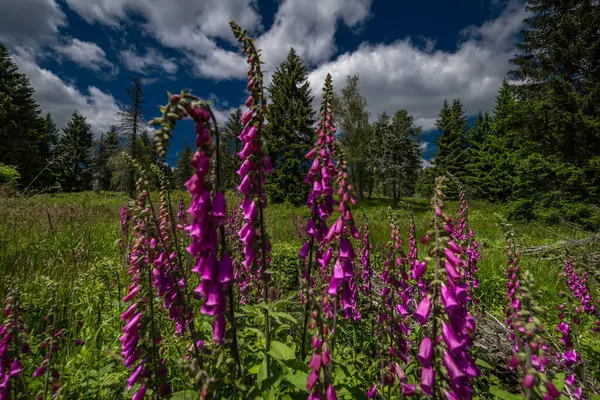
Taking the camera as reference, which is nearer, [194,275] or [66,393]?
[66,393]

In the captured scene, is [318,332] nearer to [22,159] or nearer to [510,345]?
[510,345]

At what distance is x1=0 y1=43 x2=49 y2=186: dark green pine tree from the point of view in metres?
29.9

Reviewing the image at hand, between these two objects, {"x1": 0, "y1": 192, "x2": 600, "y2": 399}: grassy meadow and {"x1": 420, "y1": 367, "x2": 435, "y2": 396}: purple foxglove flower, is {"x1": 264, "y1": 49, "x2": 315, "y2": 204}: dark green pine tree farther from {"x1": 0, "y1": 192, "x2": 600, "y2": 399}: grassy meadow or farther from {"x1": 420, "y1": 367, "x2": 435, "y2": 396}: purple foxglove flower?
{"x1": 420, "y1": 367, "x2": 435, "y2": 396}: purple foxglove flower

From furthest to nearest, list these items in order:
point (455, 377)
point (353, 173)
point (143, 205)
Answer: point (353, 173)
point (143, 205)
point (455, 377)

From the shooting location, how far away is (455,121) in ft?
127

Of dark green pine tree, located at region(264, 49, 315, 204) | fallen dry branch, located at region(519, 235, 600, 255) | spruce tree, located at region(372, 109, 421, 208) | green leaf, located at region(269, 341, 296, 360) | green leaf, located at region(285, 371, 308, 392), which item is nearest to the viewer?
green leaf, located at region(285, 371, 308, 392)

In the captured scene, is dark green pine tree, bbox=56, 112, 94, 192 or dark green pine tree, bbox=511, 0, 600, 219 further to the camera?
dark green pine tree, bbox=56, 112, 94, 192

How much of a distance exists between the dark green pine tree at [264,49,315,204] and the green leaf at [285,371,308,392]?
23.6 meters

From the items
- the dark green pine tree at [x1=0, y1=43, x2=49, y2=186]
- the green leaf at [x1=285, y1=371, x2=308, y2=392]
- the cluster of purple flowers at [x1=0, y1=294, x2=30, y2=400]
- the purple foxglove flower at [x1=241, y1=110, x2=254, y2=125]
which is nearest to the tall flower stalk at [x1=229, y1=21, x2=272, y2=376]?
the purple foxglove flower at [x1=241, y1=110, x2=254, y2=125]

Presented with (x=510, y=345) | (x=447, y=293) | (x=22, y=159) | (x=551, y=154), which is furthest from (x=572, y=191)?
(x=22, y=159)

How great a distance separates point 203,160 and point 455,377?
1629 millimetres

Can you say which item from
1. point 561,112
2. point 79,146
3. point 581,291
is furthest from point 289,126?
point 79,146

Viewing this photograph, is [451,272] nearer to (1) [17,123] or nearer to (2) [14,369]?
(2) [14,369]

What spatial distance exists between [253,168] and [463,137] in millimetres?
49883
